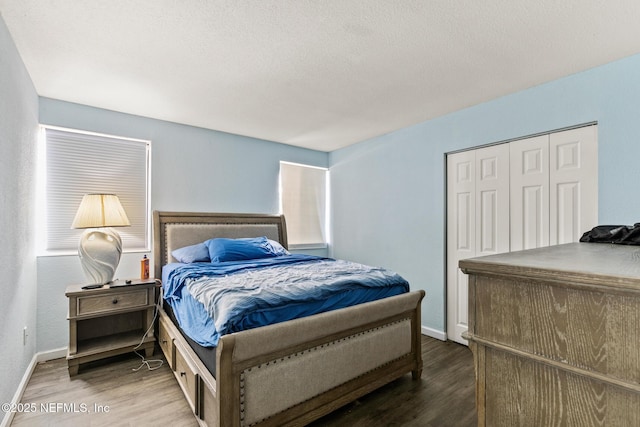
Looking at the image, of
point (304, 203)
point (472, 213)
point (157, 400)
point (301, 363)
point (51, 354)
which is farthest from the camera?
point (304, 203)

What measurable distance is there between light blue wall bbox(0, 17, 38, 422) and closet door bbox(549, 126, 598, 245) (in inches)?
152

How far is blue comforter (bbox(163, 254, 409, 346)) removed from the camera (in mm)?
1673

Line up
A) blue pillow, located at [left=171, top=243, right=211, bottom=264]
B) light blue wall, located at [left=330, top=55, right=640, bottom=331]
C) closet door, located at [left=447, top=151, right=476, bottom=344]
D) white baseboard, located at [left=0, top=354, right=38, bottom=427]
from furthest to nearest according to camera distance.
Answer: closet door, located at [left=447, top=151, right=476, bottom=344] → blue pillow, located at [left=171, top=243, right=211, bottom=264] → light blue wall, located at [left=330, top=55, right=640, bottom=331] → white baseboard, located at [left=0, top=354, right=38, bottom=427]

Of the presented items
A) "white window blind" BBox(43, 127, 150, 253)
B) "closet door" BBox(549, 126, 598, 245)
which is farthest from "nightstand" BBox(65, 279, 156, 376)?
"closet door" BBox(549, 126, 598, 245)

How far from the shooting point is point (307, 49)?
202 cm

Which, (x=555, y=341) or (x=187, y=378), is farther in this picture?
(x=187, y=378)

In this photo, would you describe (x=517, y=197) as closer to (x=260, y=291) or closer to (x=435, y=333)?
(x=435, y=333)

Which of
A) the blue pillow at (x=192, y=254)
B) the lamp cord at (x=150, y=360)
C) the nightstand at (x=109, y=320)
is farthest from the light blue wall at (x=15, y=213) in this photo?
the blue pillow at (x=192, y=254)

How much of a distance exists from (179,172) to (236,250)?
122 cm

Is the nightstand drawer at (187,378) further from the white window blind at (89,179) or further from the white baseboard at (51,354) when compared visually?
the white window blind at (89,179)

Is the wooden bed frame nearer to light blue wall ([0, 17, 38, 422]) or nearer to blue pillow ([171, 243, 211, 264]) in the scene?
blue pillow ([171, 243, 211, 264])

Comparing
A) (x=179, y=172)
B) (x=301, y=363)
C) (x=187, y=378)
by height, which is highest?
(x=179, y=172)

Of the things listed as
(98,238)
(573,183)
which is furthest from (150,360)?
(573,183)

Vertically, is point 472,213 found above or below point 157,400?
above
